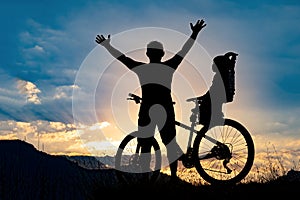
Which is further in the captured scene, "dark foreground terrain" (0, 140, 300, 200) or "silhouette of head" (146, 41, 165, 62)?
"silhouette of head" (146, 41, 165, 62)

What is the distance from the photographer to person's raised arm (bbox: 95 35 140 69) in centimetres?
1008

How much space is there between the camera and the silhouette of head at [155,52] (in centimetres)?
991

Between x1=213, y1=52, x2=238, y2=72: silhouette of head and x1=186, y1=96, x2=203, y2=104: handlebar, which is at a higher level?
x1=213, y1=52, x2=238, y2=72: silhouette of head

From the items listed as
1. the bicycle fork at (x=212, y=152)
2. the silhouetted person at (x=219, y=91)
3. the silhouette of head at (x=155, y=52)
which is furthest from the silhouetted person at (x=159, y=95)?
the silhouetted person at (x=219, y=91)

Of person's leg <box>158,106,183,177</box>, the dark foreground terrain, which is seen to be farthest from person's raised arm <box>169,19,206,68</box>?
the dark foreground terrain

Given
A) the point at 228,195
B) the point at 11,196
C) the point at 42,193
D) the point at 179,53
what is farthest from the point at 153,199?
the point at 179,53

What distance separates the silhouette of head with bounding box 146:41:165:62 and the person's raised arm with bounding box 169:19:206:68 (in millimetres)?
310

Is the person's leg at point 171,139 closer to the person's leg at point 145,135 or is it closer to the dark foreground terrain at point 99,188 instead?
the person's leg at point 145,135

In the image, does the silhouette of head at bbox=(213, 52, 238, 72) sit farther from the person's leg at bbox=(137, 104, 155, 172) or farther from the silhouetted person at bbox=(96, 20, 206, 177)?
the person's leg at bbox=(137, 104, 155, 172)

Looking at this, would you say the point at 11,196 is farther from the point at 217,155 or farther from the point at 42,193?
the point at 217,155

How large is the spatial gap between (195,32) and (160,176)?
308 cm

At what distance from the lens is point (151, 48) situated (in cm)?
991

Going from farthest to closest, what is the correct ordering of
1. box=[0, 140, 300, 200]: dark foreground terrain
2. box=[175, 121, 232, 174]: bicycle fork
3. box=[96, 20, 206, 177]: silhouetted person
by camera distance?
box=[175, 121, 232, 174]: bicycle fork < box=[96, 20, 206, 177]: silhouetted person < box=[0, 140, 300, 200]: dark foreground terrain

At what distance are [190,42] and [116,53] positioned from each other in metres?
1.58
